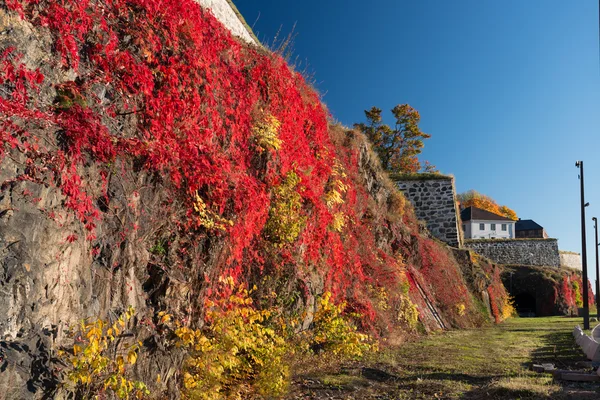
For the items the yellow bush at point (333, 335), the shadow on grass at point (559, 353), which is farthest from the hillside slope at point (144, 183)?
the shadow on grass at point (559, 353)

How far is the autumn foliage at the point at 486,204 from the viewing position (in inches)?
2862

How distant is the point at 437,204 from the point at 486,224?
133ft

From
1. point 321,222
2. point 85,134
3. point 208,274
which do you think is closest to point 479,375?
point 321,222

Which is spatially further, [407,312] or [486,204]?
[486,204]

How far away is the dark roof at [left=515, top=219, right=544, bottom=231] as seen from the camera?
71.0 meters

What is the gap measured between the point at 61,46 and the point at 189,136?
5.71ft

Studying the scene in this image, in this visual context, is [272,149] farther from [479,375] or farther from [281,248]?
[479,375]

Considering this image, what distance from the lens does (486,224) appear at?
6034 centimetres

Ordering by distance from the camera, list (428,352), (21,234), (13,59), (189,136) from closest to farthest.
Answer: (21,234)
(13,59)
(189,136)
(428,352)

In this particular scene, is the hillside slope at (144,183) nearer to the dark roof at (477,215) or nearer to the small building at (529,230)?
the dark roof at (477,215)

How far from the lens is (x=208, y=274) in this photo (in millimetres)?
5855

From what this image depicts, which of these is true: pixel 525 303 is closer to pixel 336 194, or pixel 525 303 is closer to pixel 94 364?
pixel 336 194

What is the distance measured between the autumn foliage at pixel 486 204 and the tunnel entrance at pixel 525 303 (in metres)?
37.0

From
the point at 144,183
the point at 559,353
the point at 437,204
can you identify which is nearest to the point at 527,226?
the point at 437,204
